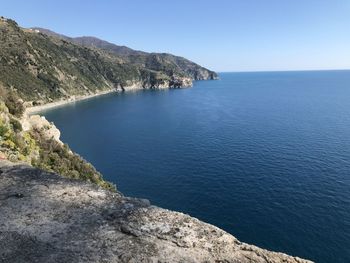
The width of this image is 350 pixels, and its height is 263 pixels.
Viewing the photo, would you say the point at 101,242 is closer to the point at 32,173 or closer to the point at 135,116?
the point at 32,173

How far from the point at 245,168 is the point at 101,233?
68445mm

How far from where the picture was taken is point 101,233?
16.9 m

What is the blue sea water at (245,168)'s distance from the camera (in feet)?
188

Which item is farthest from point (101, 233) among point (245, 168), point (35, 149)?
point (245, 168)

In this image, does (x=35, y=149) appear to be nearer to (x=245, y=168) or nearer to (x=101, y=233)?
(x=101, y=233)

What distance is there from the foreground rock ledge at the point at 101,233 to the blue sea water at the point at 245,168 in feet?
129

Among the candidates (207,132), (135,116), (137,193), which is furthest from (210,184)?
(135,116)

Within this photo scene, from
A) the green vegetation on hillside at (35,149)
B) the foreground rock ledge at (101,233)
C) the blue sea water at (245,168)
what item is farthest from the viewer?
the blue sea water at (245,168)

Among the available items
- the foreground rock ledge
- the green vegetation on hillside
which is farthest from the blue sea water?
the foreground rock ledge

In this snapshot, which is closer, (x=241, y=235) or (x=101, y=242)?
(x=101, y=242)

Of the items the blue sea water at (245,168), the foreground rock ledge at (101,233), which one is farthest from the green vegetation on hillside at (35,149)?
the blue sea water at (245,168)

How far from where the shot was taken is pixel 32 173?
2370 centimetres

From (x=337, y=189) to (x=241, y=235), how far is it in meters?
25.9

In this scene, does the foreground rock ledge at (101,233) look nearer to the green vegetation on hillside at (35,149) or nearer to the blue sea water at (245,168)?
the green vegetation on hillside at (35,149)
